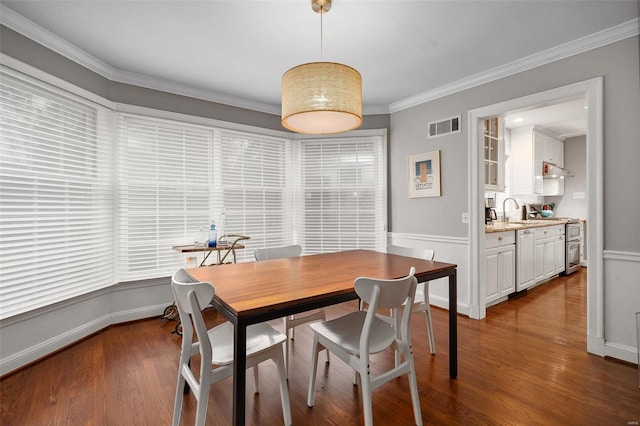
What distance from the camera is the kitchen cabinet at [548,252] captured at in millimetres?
4402

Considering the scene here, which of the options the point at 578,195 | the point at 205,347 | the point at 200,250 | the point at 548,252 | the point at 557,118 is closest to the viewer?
the point at 205,347

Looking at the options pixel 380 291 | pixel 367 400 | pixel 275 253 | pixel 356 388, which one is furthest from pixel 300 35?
pixel 356 388

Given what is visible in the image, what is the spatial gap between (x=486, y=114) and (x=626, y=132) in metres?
1.14

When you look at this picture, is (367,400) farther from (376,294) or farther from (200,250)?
(200,250)

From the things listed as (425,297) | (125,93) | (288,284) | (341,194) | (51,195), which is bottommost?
(425,297)

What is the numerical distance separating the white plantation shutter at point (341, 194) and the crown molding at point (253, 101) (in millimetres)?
646

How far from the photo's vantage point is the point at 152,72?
3148 mm

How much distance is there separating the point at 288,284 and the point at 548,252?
4.70 m

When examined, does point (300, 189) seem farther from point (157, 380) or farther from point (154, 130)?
point (157, 380)

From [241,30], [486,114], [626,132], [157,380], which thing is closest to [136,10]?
[241,30]

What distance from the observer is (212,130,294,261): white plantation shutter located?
3.82 meters

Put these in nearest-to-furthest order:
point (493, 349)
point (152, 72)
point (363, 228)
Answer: point (493, 349) → point (152, 72) → point (363, 228)

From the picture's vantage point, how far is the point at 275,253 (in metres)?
2.72

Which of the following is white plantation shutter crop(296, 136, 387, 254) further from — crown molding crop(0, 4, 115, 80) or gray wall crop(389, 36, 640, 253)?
crown molding crop(0, 4, 115, 80)
